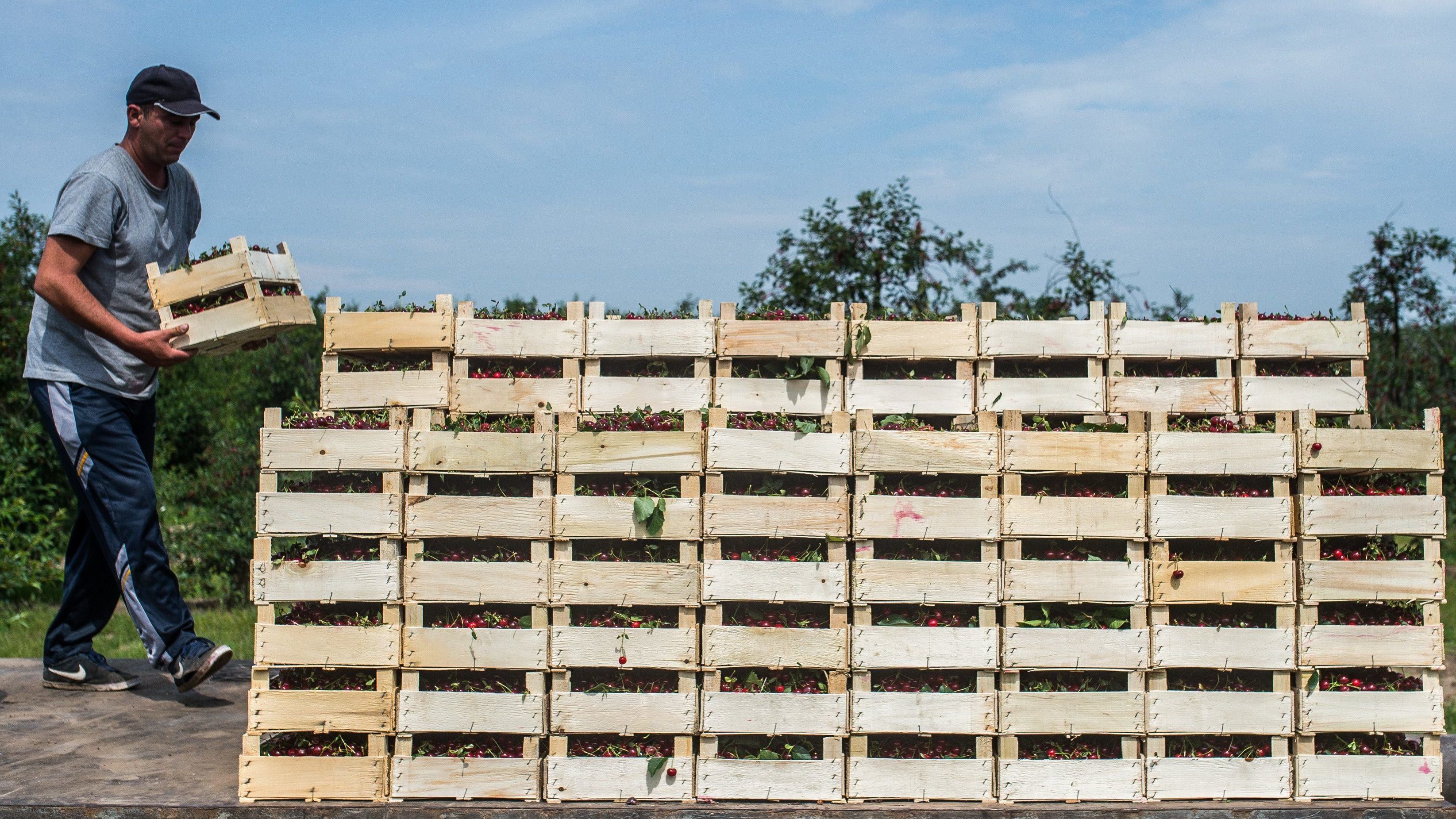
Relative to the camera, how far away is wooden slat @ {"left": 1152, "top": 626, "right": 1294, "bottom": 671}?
175 inches

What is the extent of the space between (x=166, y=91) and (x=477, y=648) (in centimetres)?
280

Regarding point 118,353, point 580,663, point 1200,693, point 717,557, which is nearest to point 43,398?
point 118,353

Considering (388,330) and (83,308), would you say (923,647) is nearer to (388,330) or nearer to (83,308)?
(388,330)

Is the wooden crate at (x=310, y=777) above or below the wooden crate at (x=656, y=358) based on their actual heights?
below

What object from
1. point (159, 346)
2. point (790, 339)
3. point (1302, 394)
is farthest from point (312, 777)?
point (1302, 394)

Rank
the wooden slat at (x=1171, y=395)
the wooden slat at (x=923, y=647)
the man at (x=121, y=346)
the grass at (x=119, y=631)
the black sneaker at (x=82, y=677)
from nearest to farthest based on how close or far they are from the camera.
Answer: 1. the wooden slat at (x=923, y=647)
2. the man at (x=121, y=346)
3. the wooden slat at (x=1171, y=395)
4. the black sneaker at (x=82, y=677)
5. the grass at (x=119, y=631)

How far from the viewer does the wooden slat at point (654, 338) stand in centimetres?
509

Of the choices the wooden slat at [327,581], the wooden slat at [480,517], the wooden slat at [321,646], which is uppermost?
the wooden slat at [480,517]

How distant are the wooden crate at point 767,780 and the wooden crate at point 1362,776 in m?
1.83

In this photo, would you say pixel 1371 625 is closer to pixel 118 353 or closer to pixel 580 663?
pixel 580 663

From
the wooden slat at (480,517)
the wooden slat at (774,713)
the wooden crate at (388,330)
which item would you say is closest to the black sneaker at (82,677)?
the wooden crate at (388,330)

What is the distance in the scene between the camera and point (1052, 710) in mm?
4410

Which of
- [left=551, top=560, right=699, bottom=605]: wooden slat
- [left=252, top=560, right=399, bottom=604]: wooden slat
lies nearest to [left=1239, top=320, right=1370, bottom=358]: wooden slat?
[left=551, top=560, right=699, bottom=605]: wooden slat

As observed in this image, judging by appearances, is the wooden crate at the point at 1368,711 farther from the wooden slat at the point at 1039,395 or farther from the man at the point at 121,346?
Result: the man at the point at 121,346
